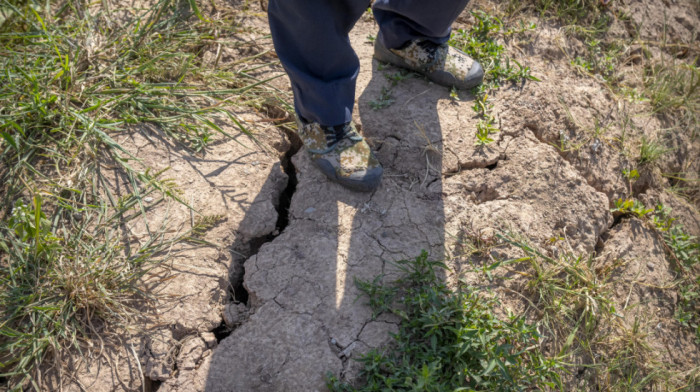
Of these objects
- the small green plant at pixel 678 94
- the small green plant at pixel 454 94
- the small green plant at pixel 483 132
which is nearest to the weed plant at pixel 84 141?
the small green plant at pixel 454 94

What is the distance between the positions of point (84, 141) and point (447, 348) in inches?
68.2

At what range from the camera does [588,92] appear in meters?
2.57

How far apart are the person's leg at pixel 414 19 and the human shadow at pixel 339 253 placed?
8.9 inches

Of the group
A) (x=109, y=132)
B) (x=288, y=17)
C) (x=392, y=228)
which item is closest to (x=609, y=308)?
(x=392, y=228)

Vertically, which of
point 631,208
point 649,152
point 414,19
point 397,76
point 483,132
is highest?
point 414,19

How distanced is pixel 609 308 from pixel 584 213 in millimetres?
445

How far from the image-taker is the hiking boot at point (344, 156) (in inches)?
80.9

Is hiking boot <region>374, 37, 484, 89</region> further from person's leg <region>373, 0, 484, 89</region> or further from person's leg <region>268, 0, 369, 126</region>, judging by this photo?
person's leg <region>268, 0, 369, 126</region>

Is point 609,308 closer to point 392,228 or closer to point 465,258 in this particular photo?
point 465,258

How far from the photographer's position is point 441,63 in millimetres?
2389

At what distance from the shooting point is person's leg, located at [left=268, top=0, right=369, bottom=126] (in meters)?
1.69

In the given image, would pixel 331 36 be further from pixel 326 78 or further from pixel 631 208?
pixel 631 208

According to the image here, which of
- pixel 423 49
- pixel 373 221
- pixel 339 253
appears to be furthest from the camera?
pixel 423 49

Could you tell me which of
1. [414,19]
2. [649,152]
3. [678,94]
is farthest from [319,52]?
→ [678,94]
